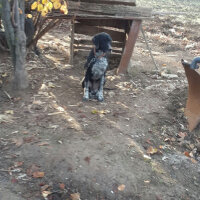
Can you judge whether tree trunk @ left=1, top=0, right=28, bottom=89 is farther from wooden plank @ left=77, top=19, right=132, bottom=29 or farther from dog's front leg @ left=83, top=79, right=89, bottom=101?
wooden plank @ left=77, top=19, right=132, bottom=29

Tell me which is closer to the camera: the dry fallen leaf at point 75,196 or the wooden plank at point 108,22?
the dry fallen leaf at point 75,196

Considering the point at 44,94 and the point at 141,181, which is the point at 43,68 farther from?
the point at 141,181

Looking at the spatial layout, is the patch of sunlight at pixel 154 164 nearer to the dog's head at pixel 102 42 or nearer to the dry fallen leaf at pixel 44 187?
the dry fallen leaf at pixel 44 187

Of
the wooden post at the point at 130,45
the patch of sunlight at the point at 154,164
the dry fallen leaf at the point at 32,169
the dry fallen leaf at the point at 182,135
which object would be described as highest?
the wooden post at the point at 130,45

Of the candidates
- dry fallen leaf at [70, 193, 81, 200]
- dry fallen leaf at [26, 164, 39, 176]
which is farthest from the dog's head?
dry fallen leaf at [70, 193, 81, 200]

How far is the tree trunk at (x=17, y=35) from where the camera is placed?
5.02 metres

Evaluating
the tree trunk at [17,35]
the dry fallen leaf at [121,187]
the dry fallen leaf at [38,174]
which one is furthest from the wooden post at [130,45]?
the dry fallen leaf at [38,174]

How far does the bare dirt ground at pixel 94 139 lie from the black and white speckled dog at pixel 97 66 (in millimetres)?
268

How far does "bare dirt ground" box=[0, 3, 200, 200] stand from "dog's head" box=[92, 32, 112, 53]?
116cm

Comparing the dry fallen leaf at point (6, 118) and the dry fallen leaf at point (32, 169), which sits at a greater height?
the dry fallen leaf at point (32, 169)

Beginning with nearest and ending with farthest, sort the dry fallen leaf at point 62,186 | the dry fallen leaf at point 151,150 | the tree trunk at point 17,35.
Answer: the dry fallen leaf at point 62,186, the dry fallen leaf at point 151,150, the tree trunk at point 17,35

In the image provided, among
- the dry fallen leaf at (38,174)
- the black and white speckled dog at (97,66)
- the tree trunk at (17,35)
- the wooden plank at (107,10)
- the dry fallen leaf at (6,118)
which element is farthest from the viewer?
the wooden plank at (107,10)

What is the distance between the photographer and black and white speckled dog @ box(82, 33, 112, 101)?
548 cm

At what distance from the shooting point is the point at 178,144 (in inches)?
194
